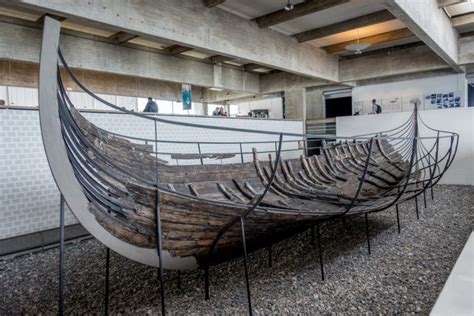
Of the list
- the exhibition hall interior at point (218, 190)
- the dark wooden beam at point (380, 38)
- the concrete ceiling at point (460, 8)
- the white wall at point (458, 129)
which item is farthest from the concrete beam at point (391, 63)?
the concrete ceiling at point (460, 8)

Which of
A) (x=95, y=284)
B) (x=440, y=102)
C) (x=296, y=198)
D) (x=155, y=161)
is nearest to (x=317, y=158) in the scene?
(x=296, y=198)

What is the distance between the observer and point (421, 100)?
900 centimetres

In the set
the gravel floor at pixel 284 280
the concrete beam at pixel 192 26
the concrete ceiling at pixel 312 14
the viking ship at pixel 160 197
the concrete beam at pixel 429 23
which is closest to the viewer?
the viking ship at pixel 160 197

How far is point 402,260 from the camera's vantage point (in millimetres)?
2609

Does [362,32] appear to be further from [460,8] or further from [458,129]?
[458,129]

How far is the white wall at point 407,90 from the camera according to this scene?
845 cm

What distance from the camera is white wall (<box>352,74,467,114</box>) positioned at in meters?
8.45

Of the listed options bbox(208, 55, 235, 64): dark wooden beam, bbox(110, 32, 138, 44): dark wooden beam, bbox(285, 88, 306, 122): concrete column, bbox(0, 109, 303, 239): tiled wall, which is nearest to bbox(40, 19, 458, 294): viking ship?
bbox(0, 109, 303, 239): tiled wall

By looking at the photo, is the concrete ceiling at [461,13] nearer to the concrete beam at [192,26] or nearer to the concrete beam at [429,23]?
the concrete beam at [429,23]

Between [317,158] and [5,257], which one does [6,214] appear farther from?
[317,158]

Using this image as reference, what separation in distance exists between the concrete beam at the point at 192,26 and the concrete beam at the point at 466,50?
3.19m

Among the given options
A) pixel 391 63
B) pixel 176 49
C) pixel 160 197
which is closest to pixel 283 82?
pixel 391 63

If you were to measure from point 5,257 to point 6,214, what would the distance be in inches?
16.4

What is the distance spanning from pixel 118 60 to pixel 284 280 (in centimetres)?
599
